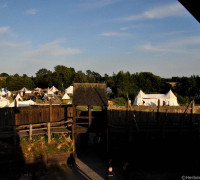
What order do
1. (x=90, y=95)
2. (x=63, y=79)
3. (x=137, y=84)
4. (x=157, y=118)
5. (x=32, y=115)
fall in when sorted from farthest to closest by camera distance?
(x=63, y=79) < (x=137, y=84) < (x=32, y=115) < (x=90, y=95) < (x=157, y=118)

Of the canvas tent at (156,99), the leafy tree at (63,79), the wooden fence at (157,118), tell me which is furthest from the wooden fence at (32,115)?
the leafy tree at (63,79)

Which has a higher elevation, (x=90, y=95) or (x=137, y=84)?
(x=137, y=84)

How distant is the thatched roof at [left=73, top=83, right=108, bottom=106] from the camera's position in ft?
49.1

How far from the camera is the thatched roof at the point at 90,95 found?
14969 mm

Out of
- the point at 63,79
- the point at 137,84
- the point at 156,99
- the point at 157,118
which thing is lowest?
the point at 157,118

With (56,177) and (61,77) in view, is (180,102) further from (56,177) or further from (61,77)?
(61,77)

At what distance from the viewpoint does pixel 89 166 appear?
14328 mm

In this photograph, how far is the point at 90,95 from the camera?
50.6ft

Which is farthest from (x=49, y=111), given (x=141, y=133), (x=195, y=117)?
(x=195, y=117)

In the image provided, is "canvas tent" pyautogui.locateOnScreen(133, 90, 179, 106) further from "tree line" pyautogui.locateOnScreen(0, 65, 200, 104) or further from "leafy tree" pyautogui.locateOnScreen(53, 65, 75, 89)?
"leafy tree" pyautogui.locateOnScreen(53, 65, 75, 89)

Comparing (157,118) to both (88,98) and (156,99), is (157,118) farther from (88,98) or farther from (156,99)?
(156,99)

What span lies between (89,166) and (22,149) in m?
5.13

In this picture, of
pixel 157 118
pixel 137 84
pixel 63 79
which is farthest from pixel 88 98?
pixel 63 79

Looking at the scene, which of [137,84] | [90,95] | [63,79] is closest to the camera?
[90,95]
